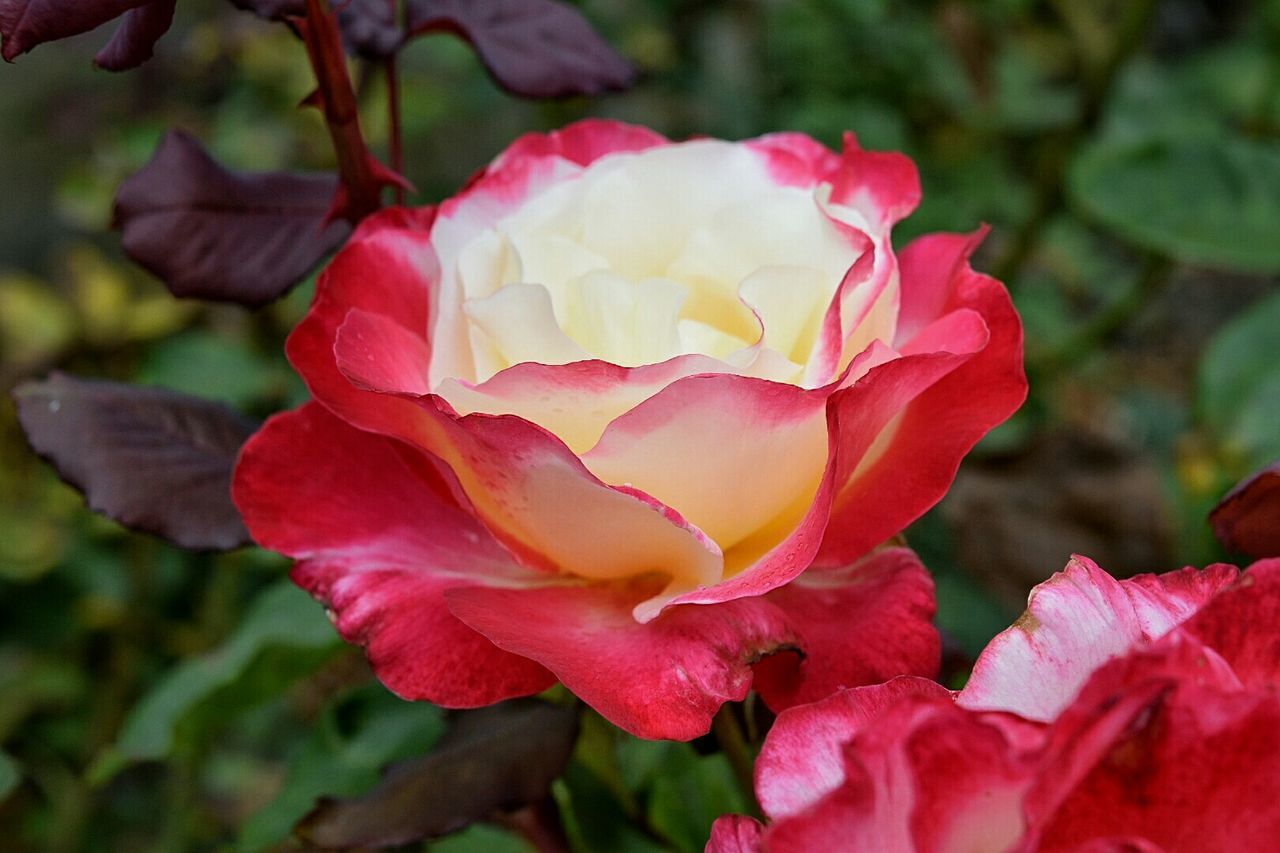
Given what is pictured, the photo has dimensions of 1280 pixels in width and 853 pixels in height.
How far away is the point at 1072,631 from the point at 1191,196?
0.69 m

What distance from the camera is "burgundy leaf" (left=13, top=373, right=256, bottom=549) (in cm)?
39

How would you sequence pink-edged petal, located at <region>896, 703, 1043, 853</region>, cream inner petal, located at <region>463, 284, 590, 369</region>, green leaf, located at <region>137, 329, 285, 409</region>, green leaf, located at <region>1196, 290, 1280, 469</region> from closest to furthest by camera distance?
pink-edged petal, located at <region>896, 703, 1043, 853</region> → cream inner petal, located at <region>463, 284, 590, 369</region> → green leaf, located at <region>1196, 290, 1280, 469</region> → green leaf, located at <region>137, 329, 285, 409</region>

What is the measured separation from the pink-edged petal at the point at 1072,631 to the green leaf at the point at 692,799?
0.24 metres

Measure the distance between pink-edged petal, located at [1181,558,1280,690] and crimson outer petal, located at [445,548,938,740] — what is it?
83 mm

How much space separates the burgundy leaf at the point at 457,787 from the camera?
36 cm

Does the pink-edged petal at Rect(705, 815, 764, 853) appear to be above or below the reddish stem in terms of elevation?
below

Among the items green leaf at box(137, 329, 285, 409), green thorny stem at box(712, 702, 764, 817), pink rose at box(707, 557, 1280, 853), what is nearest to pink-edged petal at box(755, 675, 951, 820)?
pink rose at box(707, 557, 1280, 853)

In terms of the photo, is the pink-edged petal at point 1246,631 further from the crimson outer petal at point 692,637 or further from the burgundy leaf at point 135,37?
the burgundy leaf at point 135,37

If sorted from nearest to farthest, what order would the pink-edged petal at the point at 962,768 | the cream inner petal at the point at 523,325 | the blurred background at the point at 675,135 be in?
the pink-edged petal at the point at 962,768
the cream inner petal at the point at 523,325
the blurred background at the point at 675,135

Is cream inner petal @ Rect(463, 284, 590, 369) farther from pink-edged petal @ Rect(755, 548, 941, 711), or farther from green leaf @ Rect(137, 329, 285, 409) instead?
green leaf @ Rect(137, 329, 285, 409)

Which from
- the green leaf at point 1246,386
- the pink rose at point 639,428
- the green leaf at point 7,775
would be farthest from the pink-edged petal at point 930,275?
the green leaf at point 1246,386

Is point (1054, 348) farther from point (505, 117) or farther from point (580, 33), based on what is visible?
point (505, 117)

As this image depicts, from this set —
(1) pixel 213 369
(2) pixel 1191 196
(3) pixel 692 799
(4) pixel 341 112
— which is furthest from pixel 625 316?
(1) pixel 213 369

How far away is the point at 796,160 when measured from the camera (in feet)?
1.17
